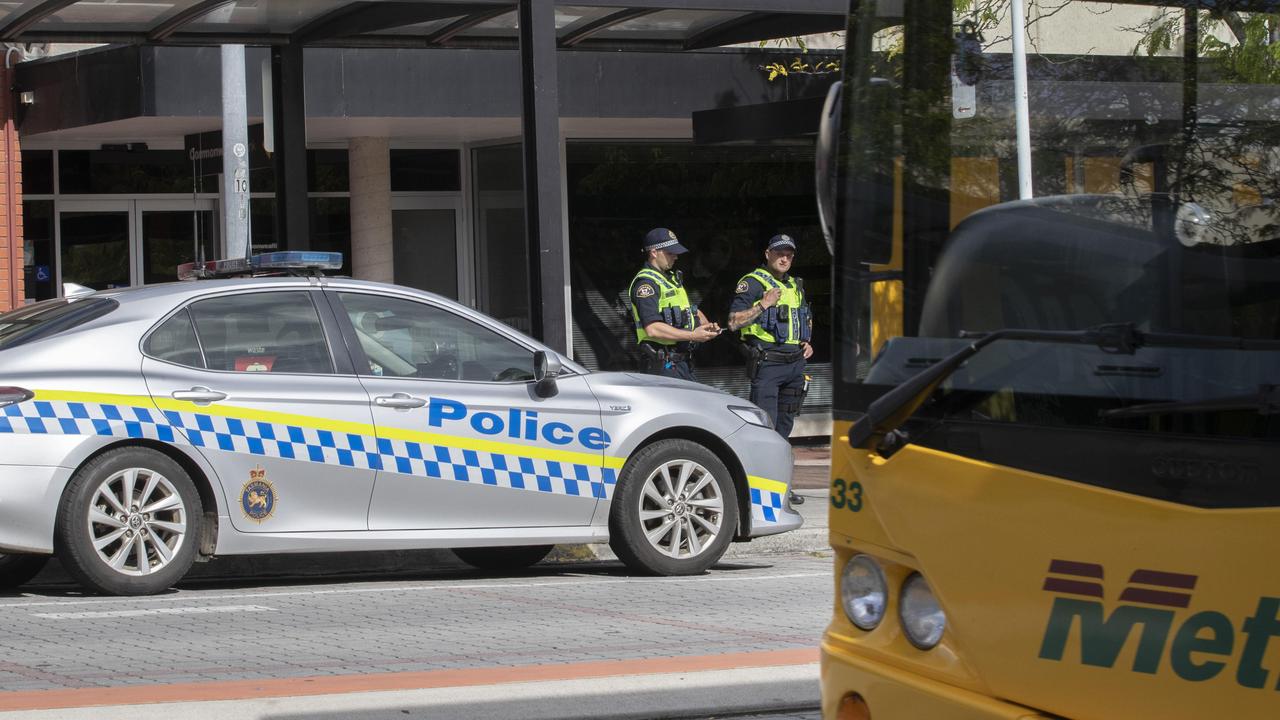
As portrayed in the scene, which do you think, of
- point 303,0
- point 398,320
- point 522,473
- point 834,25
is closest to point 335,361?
point 398,320

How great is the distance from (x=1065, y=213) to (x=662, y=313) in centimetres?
864

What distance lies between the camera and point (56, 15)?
38.6ft

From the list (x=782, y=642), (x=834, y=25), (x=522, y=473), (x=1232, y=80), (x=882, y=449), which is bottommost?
(x=782, y=642)

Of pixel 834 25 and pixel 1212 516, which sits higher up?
pixel 834 25

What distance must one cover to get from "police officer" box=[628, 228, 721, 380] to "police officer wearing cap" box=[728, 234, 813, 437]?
48 centimetres

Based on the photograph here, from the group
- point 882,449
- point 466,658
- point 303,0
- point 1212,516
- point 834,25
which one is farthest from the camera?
point 834,25

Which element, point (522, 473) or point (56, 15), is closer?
point (522, 473)

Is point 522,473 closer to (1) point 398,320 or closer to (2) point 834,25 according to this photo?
(1) point 398,320

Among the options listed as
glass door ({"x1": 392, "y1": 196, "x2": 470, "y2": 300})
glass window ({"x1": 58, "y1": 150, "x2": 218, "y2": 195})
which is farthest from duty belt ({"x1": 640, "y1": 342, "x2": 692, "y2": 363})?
glass window ({"x1": 58, "y1": 150, "x2": 218, "y2": 195})

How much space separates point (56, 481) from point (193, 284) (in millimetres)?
1328

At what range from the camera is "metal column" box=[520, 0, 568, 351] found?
1076 cm

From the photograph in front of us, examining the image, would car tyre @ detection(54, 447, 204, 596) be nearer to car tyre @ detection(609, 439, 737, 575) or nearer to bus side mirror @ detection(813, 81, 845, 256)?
car tyre @ detection(609, 439, 737, 575)

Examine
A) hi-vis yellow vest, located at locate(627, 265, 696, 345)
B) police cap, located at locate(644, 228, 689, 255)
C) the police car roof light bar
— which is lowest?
hi-vis yellow vest, located at locate(627, 265, 696, 345)

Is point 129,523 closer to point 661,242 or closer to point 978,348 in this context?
point 661,242
